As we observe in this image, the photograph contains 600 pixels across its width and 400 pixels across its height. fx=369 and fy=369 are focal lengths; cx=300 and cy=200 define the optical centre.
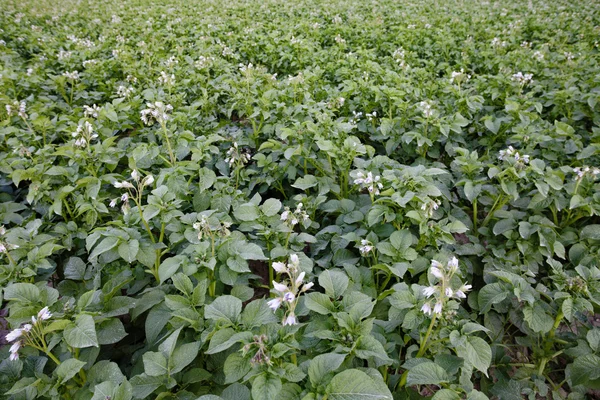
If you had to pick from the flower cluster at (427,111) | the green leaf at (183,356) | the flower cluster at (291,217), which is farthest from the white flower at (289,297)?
the flower cluster at (427,111)

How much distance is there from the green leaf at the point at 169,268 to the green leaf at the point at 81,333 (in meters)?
0.39

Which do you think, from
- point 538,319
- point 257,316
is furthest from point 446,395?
point 538,319

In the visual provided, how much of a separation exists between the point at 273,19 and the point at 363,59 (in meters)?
3.65

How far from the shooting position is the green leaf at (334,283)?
1.80 m

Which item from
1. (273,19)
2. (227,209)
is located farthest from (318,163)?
(273,19)

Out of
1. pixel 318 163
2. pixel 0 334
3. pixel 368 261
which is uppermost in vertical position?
pixel 318 163

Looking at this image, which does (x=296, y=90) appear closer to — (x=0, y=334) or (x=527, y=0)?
(x=0, y=334)

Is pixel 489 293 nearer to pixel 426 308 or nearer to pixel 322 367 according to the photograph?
pixel 426 308

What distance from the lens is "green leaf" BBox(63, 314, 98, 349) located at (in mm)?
1629

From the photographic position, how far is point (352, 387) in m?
1.32

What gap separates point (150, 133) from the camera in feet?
12.1

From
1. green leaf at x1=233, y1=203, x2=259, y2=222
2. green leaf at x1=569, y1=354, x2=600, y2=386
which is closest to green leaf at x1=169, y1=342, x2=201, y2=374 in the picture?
green leaf at x1=233, y1=203, x2=259, y2=222

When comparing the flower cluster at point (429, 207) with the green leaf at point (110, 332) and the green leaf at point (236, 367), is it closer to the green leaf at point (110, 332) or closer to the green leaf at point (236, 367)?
the green leaf at point (236, 367)

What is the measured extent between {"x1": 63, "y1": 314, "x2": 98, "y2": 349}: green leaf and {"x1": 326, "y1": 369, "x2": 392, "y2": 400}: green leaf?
105 centimetres
